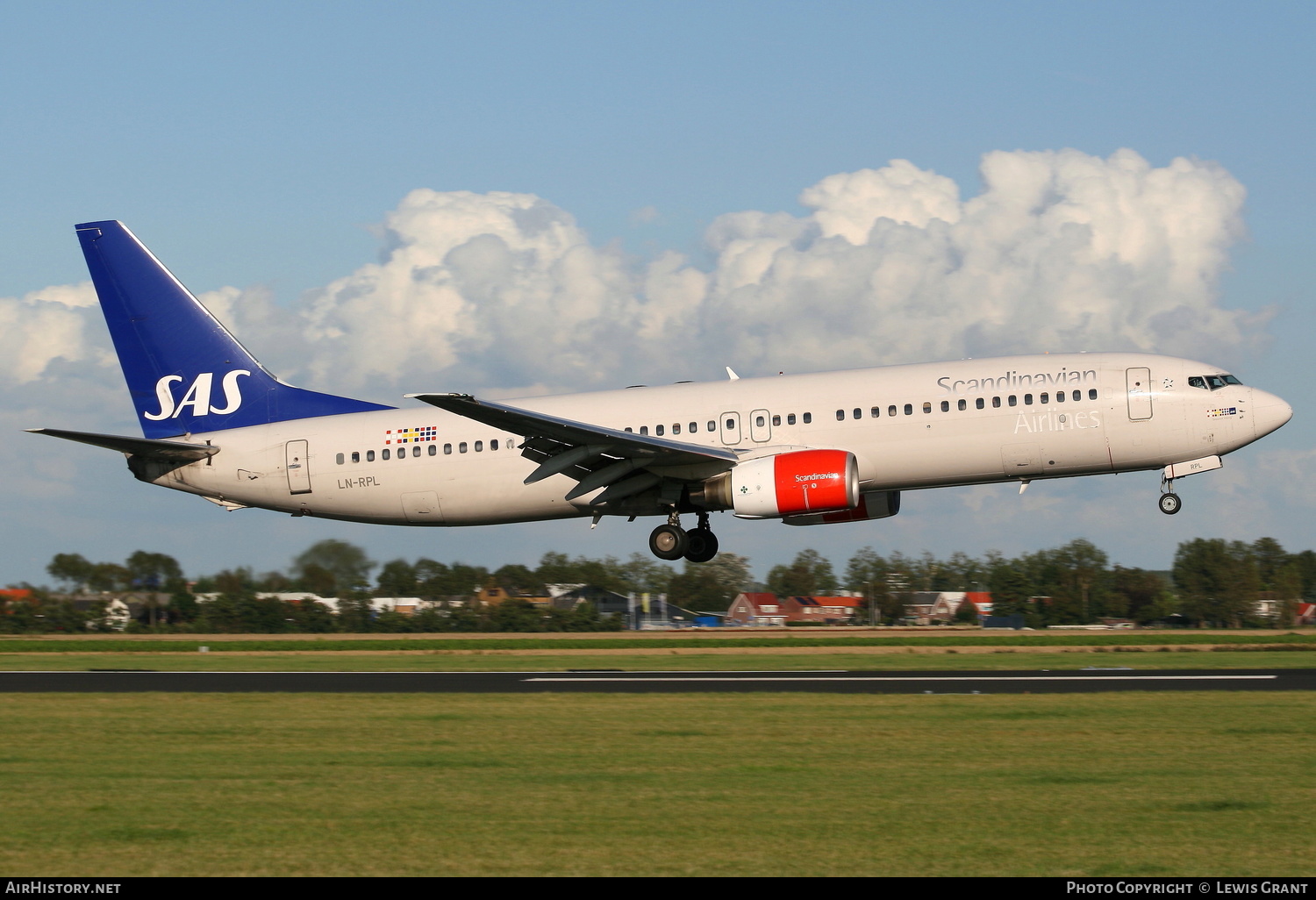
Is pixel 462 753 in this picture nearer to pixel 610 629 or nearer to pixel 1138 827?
pixel 1138 827

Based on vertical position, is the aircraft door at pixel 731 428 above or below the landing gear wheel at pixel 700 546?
above

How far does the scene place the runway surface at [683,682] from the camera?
21.9 meters

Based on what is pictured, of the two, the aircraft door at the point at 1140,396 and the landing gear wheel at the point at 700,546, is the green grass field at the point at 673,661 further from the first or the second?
the aircraft door at the point at 1140,396

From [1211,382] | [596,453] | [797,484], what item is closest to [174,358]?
[596,453]

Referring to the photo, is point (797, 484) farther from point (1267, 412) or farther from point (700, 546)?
point (1267, 412)

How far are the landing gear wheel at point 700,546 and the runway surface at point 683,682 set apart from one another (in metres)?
5.64

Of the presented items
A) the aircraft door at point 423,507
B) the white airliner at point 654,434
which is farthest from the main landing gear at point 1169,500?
the aircraft door at point 423,507

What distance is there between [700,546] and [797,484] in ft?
15.7

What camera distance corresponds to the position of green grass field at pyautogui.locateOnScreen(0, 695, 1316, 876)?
995cm

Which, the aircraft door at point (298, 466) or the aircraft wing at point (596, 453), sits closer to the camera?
the aircraft wing at point (596, 453)

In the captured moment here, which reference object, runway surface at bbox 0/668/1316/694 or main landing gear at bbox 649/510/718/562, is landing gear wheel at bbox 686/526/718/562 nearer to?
main landing gear at bbox 649/510/718/562

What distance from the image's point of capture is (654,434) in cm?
3070

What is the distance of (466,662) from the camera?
3108 cm

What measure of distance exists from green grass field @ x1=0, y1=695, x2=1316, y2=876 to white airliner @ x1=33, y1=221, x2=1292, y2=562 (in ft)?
31.7
